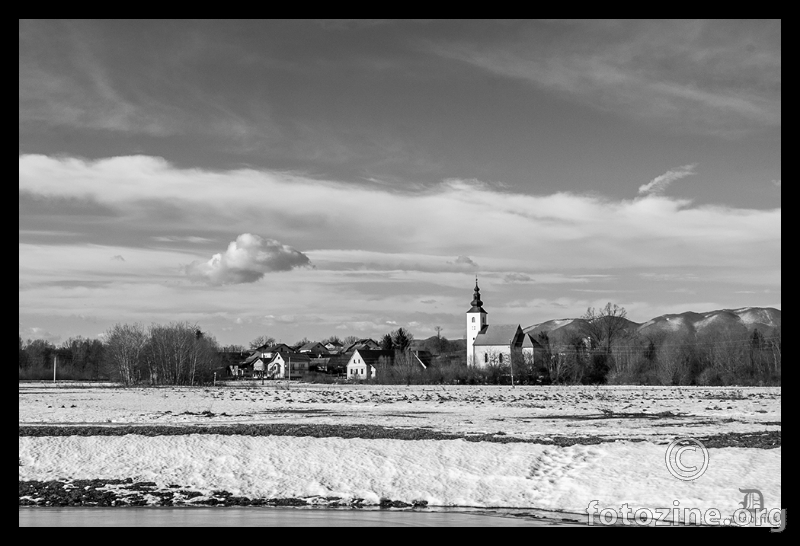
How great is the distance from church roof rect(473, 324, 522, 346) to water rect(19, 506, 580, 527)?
114218mm

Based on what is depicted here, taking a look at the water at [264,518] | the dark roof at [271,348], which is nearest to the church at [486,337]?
the dark roof at [271,348]

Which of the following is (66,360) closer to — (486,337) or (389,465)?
(486,337)

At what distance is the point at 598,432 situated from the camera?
77.9 feet

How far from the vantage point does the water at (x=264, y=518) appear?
12422 millimetres

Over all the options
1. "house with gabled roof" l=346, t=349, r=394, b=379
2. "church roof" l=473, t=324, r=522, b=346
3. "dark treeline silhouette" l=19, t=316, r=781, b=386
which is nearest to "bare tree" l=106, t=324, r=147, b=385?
"dark treeline silhouette" l=19, t=316, r=781, b=386

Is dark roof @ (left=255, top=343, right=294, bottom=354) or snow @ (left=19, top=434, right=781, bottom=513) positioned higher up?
snow @ (left=19, top=434, right=781, bottom=513)

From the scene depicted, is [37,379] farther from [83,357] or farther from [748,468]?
[748,468]

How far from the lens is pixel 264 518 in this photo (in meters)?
13.2

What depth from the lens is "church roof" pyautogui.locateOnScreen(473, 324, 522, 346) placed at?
127812mm

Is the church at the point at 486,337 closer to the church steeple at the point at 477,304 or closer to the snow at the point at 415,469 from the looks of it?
the church steeple at the point at 477,304

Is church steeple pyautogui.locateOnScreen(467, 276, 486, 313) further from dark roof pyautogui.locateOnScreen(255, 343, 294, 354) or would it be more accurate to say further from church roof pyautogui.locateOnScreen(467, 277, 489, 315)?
dark roof pyautogui.locateOnScreen(255, 343, 294, 354)

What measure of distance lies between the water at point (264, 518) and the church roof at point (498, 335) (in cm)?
11422

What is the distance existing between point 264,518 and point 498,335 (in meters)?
118

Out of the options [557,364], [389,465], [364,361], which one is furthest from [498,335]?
[389,465]
